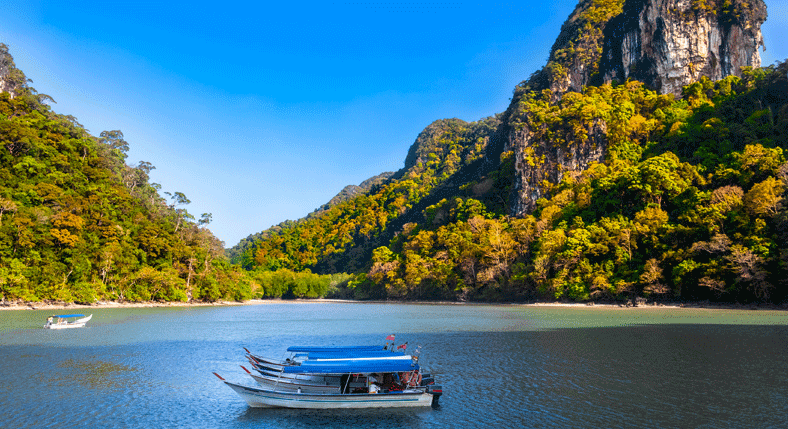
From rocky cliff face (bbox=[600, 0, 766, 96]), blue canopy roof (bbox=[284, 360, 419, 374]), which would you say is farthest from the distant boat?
rocky cliff face (bbox=[600, 0, 766, 96])

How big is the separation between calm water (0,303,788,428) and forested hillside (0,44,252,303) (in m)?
32.6

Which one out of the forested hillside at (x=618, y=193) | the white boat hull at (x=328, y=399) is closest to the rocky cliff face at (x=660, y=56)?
the forested hillside at (x=618, y=193)

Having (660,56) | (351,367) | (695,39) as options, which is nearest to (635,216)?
(660,56)

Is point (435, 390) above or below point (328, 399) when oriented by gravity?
above

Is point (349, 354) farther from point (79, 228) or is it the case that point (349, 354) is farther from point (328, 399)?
point (79, 228)

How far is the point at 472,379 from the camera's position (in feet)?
83.0

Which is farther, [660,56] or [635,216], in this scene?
[660,56]

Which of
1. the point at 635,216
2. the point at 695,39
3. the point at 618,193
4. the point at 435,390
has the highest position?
the point at 695,39

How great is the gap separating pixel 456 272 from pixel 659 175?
180 ft

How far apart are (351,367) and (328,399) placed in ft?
5.55

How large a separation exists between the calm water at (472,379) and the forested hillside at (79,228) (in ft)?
107

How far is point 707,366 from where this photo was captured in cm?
2678

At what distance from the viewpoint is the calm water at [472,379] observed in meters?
18.3

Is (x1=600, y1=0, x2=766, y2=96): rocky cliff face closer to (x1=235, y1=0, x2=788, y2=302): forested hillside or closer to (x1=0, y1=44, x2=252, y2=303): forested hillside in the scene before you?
(x1=235, y1=0, x2=788, y2=302): forested hillside
